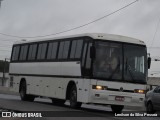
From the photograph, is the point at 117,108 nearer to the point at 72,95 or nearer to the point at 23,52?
the point at 72,95

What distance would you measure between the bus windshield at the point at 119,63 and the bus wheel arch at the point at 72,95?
2.13m

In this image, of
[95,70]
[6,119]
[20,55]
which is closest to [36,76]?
[20,55]

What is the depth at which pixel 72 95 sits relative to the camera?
24047mm

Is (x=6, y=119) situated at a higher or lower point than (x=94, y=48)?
lower

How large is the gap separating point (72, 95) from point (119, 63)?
9.89 ft

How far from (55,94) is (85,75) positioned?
4175 millimetres

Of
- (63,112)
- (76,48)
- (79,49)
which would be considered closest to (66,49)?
(76,48)

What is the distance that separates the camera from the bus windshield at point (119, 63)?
2208 cm

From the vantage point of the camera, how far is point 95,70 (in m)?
22.1

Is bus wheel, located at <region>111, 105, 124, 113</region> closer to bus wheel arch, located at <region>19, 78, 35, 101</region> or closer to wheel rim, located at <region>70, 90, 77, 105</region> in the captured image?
wheel rim, located at <region>70, 90, 77, 105</region>

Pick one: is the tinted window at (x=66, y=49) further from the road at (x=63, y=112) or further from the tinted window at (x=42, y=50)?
the tinted window at (x=42, y=50)

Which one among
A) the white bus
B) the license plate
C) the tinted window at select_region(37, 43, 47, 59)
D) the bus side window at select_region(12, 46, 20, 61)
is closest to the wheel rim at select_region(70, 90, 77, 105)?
the white bus

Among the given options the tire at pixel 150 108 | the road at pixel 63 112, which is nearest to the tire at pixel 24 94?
the road at pixel 63 112

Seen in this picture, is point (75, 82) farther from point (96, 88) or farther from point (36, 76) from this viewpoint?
point (36, 76)
